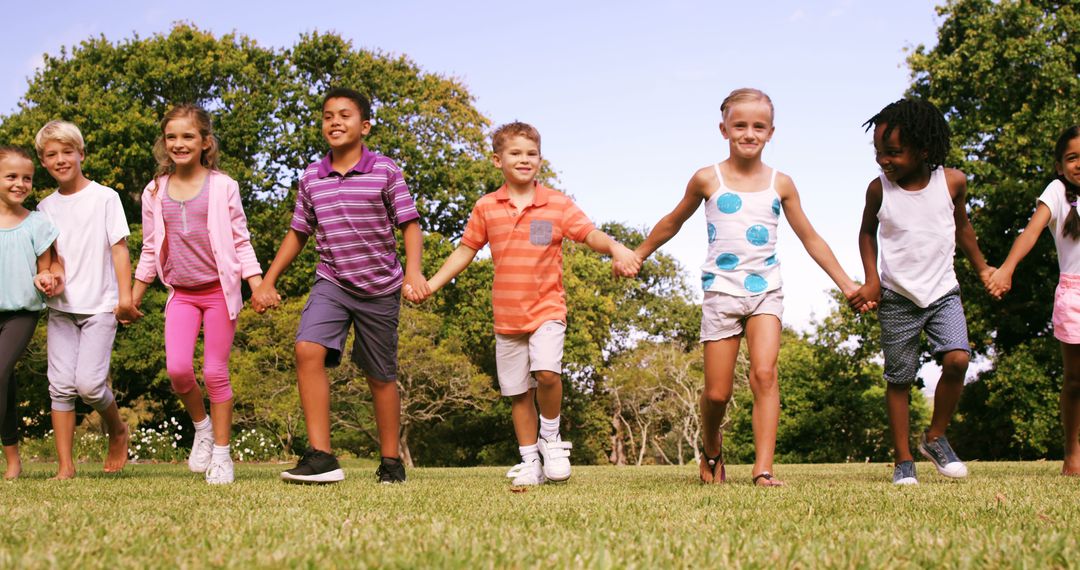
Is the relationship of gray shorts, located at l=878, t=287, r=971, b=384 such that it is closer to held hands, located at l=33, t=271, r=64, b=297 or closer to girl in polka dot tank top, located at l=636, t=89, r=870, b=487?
girl in polka dot tank top, located at l=636, t=89, r=870, b=487

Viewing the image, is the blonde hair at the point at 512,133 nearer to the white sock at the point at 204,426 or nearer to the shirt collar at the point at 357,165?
the shirt collar at the point at 357,165

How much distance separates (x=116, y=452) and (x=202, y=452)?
1011mm

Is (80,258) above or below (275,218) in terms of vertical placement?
below

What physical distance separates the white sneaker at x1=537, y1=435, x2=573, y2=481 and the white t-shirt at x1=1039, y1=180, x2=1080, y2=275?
381 centimetres

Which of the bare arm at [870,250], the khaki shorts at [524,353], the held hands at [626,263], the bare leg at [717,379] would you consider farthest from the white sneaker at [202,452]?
the bare arm at [870,250]

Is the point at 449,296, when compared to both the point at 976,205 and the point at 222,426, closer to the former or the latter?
the point at 976,205

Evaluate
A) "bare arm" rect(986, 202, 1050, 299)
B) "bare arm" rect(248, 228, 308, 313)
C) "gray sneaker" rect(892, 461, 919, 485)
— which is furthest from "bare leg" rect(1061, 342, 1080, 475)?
"bare arm" rect(248, 228, 308, 313)

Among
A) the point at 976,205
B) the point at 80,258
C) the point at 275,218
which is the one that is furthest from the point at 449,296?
Result: the point at 80,258

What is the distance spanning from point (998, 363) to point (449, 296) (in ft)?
50.3

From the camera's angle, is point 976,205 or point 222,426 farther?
point 976,205

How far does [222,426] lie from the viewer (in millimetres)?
5867

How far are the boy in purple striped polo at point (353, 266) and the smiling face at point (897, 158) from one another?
304cm

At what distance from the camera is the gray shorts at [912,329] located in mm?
5617

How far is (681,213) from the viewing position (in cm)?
589
